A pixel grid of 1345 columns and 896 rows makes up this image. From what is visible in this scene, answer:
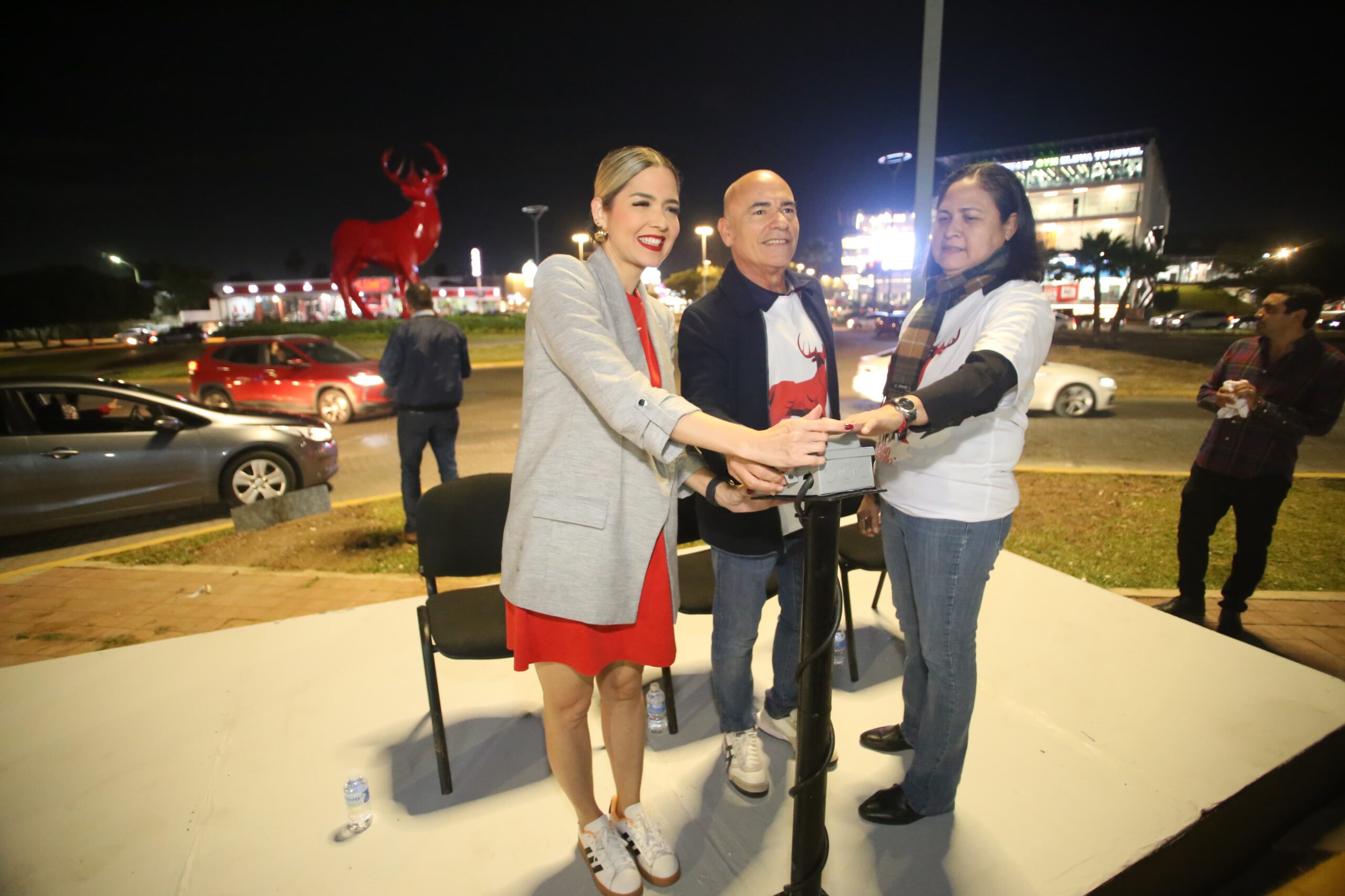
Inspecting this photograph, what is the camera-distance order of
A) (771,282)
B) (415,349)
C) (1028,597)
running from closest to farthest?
(771,282), (1028,597), (415,349)

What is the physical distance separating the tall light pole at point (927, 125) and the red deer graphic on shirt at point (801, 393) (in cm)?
175

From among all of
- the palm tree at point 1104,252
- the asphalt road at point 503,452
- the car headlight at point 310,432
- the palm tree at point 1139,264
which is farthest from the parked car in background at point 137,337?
the palm tree at point 1139,264

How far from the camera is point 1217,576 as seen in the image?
4.27 m

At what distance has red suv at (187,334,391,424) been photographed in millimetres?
Answer: 10383

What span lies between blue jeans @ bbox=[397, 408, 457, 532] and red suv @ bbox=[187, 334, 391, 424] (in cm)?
588

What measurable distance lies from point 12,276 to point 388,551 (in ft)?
141

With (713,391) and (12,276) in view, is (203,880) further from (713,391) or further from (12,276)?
(12,276)

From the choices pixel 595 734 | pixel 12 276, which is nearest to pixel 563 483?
pixel 595 734

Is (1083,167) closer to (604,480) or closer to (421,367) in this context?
(421,367)

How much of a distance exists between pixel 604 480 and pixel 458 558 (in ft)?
4.50

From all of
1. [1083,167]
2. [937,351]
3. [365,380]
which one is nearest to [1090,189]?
[1083,167]

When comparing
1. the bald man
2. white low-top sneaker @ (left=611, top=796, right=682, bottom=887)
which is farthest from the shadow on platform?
the bald man

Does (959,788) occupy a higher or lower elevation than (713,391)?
lower

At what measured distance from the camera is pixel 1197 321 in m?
30.2
